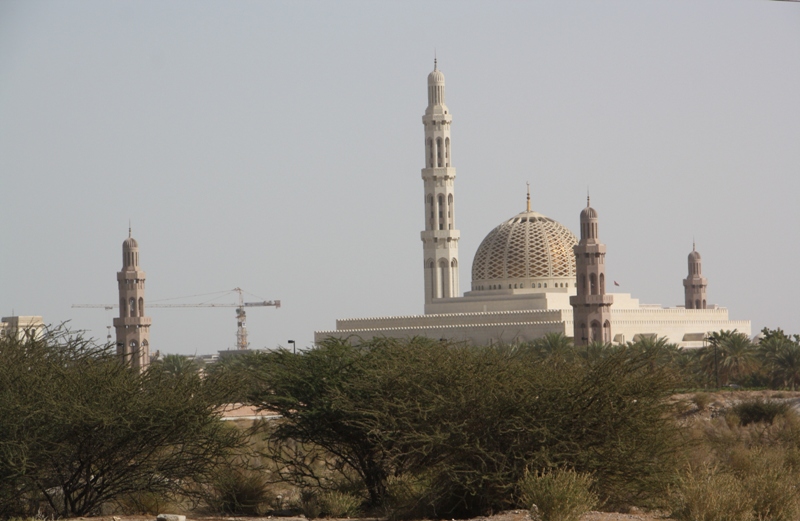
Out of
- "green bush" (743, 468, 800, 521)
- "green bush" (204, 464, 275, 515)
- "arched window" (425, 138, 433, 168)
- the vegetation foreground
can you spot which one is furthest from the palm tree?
"green bush" (743, 468, 800, 521)

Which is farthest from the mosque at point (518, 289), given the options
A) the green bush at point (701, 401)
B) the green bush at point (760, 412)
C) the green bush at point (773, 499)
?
the green bush at point (773, 499)

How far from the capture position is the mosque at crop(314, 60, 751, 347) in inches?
2542

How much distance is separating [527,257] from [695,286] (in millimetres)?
11632

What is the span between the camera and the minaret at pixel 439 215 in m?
73.4

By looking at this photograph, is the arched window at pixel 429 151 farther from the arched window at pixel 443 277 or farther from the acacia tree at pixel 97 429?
the acacia tree at pixel 97 429

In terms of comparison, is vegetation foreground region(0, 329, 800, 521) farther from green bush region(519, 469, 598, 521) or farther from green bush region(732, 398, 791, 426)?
green bush region(732, 398, 791, 426)

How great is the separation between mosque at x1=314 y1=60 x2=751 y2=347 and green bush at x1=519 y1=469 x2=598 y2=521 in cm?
4507

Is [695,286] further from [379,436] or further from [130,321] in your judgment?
[379,436]

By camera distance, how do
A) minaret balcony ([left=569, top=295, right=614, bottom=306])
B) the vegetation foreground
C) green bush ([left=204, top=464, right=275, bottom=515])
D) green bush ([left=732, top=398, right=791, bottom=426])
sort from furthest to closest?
minaret balcony ([left=569, top=295, right=614, bottom=306]), green bush ([left=732, top=398, right=791, bottom=426]), green bush ([left=204, top=464, right=275, bottom=515]), the vegetation foreground

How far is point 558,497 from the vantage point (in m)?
16.8

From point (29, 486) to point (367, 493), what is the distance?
5749mm

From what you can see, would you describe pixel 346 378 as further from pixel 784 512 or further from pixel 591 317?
pixel 591 317

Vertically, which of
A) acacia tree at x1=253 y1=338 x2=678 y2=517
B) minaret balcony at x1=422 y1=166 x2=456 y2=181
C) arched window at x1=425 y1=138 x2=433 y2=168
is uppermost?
arched window at x1=425 y1=138 x2=433 y2=168

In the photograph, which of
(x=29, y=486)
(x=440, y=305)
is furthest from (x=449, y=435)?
(x=440, y=305)
